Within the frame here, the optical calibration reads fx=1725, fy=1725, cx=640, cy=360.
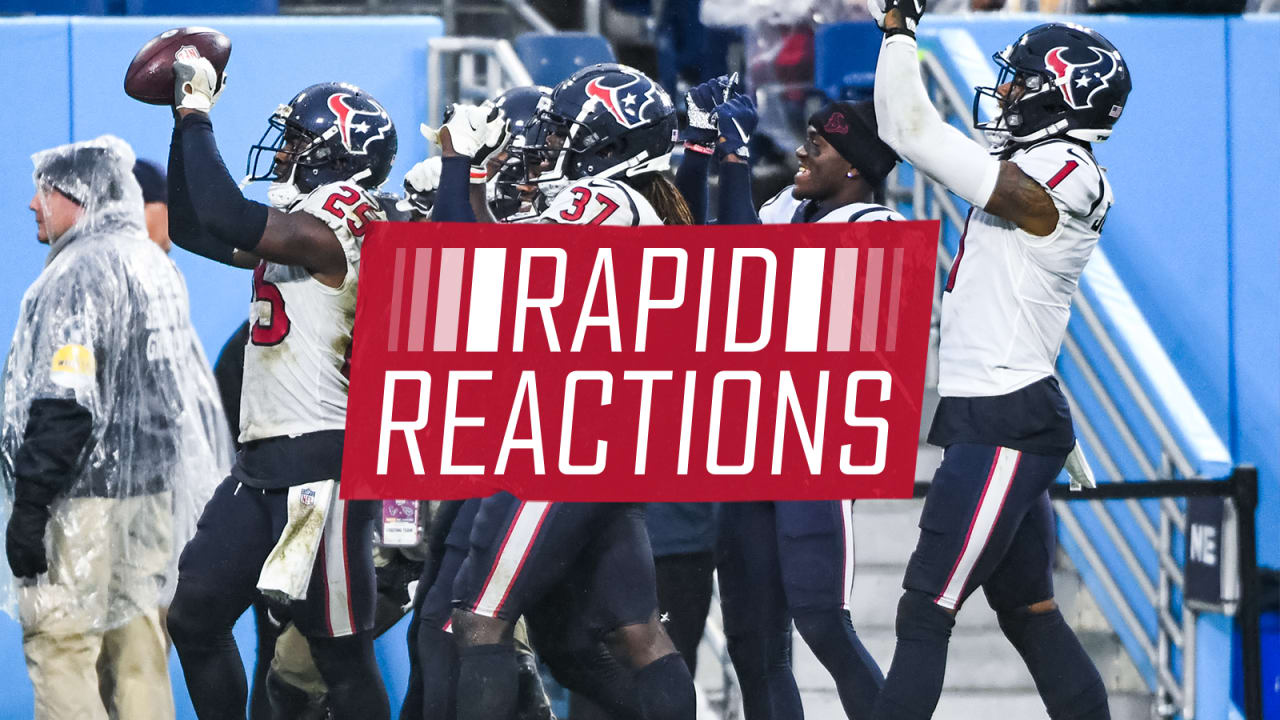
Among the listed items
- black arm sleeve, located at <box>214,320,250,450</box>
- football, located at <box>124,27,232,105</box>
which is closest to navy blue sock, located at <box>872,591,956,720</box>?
football, located at <box>124,27,232,105</box>

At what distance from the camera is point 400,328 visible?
12.3ft

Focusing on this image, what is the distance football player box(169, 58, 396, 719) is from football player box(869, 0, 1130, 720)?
3.72 feet

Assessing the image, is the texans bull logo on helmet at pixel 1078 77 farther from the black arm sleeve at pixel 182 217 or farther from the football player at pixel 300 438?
the black arm sleeve at pixel 182 217

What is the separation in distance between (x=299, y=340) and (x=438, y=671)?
0.79 meters

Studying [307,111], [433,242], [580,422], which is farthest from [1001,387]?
[307,111]

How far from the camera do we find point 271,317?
12.1ft

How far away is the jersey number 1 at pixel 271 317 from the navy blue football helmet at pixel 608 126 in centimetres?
63

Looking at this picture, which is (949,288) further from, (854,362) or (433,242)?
(433,242)

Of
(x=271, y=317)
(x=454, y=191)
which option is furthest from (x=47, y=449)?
(x=454, y=191)

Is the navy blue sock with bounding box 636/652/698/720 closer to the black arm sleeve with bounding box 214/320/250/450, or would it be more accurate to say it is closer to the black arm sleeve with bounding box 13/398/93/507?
the black arm sleeve with bounding box 13/398/93/507

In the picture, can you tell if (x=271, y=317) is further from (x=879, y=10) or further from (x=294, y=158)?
(x=879, y=10)

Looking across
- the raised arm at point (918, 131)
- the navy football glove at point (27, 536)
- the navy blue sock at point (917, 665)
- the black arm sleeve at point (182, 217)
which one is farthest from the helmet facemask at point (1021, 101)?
the navy football glove at point (27, 536)

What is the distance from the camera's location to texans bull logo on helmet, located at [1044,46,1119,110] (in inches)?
141

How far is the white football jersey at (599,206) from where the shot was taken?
3570 mm
